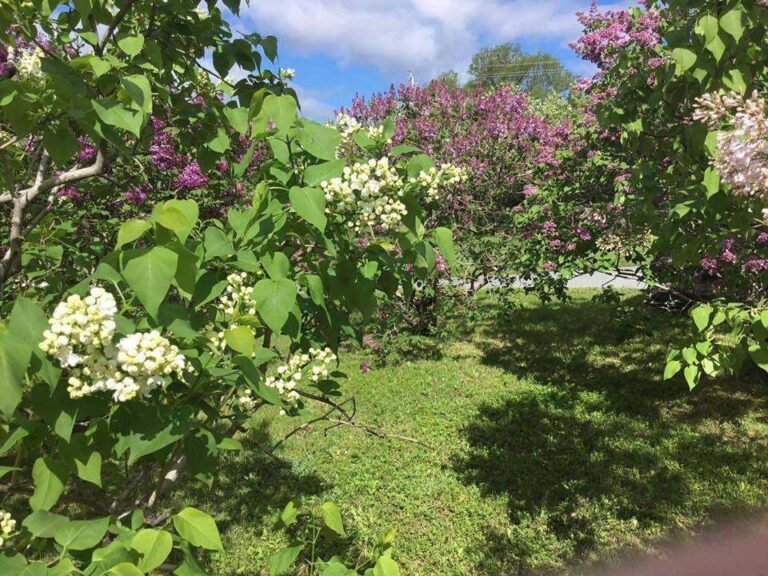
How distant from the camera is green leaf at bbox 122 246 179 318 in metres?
1.03

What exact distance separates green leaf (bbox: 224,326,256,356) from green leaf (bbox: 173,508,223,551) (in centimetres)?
44

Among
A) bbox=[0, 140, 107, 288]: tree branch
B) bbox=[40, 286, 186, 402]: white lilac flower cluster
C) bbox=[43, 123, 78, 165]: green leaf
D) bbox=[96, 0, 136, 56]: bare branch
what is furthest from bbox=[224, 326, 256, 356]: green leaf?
bbox=[96, 0, 136, 56]: bare branch

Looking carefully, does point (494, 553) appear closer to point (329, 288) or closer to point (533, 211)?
point (329, 288)

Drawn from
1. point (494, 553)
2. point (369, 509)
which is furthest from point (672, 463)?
point (369, 509)

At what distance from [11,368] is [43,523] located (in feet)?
1.40

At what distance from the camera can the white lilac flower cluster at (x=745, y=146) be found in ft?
5.10

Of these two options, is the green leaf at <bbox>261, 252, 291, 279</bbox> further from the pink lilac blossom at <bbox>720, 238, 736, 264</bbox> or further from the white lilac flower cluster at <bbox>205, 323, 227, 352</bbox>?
the pink lilac blossom at <bbox>720, 238, 736, 264</bbox>

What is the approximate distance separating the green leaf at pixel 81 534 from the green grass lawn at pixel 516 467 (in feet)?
8.42

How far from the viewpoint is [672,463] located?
454 centimetres

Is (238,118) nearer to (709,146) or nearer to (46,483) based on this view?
(46,483)

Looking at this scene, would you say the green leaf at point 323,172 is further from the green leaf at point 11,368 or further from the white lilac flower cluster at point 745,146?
the white lilac flower cluster at point 745,146

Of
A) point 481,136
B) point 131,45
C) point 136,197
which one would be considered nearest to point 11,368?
point 131,45

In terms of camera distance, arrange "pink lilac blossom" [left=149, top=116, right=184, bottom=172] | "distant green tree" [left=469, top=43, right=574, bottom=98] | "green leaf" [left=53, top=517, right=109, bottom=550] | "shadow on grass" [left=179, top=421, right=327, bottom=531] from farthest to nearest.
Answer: "distant green tree" [left=469, top=43, right=574, bottom=98] → "pink lilac blossom" [left=149, top=116, right=184, bottom=172] → "shadow on grass" [left=179, top=421, right=327, bottom=531] → "green leaf" [left=53, top=517, right=109, bottom=550]

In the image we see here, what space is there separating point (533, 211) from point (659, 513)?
3335mm
